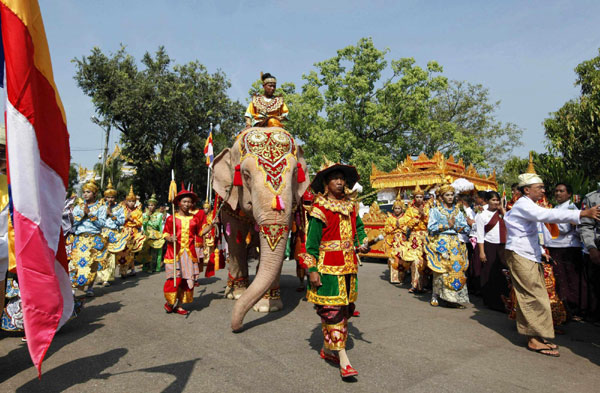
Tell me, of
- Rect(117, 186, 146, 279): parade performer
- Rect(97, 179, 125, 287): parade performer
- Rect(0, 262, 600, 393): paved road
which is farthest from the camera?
Rect(117, 186, 146, 279): parade performer

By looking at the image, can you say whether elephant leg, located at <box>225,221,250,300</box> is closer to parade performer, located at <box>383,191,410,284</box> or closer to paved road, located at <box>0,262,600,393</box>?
paved road, located at <box>0,262,600,393</box>

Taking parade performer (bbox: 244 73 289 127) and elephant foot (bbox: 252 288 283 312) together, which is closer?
elephant foot (bbox: 252 288 283 312)

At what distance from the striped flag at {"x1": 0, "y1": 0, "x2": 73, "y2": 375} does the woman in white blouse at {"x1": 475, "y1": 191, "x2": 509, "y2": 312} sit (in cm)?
559

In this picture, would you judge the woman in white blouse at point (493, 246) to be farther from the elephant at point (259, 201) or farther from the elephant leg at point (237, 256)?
the elephant leg at point (237, 256)

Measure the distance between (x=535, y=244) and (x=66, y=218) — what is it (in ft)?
19.5

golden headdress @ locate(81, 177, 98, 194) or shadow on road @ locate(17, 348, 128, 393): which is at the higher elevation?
golden headdress @ locate(81, 177, 98, 194)

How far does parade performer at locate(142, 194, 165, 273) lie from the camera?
10648 mm

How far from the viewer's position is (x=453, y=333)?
4.86m

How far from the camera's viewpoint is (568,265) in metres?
5.45

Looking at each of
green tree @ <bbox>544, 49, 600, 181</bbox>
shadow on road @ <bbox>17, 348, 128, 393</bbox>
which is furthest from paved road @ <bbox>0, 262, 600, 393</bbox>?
green tree @ <bbox>544, 49, 600, 181</bbox>

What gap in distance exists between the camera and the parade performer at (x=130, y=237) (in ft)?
30.4

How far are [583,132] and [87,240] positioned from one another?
→ 16.7 metres

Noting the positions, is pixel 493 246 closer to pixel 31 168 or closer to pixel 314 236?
pixel 314 236

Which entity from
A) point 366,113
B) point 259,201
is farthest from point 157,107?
point 259,201
